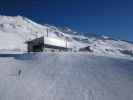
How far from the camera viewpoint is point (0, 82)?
17.9 m

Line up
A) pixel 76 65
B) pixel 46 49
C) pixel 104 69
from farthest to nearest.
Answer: pixel 46 49, pixel 76 65, pixel 104 69

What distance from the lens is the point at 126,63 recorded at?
23469mm

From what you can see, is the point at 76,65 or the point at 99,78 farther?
the point at 76,65

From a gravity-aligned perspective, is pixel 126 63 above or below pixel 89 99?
above

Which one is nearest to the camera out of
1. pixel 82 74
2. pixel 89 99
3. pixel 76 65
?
pixel 89 99

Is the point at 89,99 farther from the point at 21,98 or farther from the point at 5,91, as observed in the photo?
the point at 5,91

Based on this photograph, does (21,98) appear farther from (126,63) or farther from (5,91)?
(126,63)

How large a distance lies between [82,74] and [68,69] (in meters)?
2.35

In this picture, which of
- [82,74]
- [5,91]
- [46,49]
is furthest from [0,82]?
[46,49]

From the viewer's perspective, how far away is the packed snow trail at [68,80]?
15.1 metres

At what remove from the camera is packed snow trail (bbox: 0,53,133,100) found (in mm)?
15062

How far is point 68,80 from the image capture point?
18.4 metres

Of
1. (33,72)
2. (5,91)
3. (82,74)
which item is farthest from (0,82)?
(82,74)

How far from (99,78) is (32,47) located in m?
30.7
